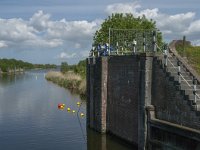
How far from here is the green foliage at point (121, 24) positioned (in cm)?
4094

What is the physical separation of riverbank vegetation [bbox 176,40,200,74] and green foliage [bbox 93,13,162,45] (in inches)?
527

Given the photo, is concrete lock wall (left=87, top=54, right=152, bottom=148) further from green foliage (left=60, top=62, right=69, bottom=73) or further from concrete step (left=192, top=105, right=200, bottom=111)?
green foliage (left=60, top=62, right=69, bottom=73)

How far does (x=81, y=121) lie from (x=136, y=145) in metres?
10.6

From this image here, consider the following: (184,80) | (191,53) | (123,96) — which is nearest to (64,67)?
(191,53)

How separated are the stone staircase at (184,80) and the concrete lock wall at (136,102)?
0.81 ft

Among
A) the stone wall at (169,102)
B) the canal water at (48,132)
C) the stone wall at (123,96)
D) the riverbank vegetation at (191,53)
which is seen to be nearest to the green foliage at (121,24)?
the canal water at (48,132)

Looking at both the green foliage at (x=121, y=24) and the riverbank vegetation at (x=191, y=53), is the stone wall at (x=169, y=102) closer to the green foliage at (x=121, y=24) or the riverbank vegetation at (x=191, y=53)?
the riverbank vegetation at (x=191, y=53)

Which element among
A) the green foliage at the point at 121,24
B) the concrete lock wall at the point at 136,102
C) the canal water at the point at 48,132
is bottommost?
the canal water at the point at 48,132

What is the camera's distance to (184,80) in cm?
1655

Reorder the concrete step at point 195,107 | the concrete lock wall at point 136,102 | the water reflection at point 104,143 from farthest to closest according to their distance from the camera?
the water reflection at point 104,143 < the concrete lock wall at point 136,102 < the concrete step at point 195,107

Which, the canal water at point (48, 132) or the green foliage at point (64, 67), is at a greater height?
the green foliage at point (64, 67)

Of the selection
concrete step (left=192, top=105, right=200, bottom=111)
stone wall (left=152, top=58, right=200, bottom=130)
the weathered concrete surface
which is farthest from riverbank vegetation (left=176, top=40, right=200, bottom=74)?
concrete step (left=192, top=105, right=200, bottom=111)

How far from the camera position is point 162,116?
57.0 ft

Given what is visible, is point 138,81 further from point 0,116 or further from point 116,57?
point 0,116
